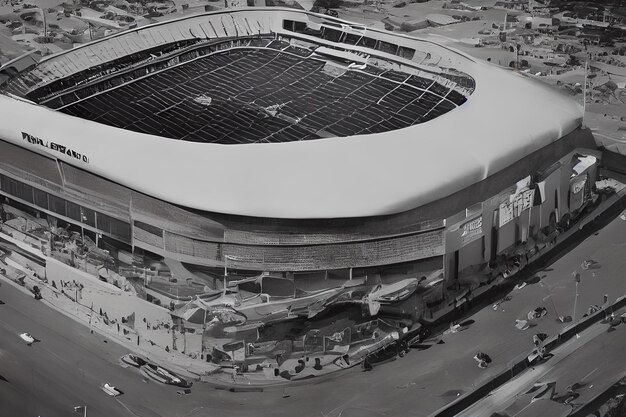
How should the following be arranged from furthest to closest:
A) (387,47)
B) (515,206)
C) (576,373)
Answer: (387,47)
(515,206)
(576,373)

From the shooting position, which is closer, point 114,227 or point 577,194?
point 114,227

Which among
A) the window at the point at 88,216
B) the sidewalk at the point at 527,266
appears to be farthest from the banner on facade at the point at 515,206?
the window at the point at 88,216

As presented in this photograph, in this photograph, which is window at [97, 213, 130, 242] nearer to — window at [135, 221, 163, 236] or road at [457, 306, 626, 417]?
window at [135, 221, 163, 236]

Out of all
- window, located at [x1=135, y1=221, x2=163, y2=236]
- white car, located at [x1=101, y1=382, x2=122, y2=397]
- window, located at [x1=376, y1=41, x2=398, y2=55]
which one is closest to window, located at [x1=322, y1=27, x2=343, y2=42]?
window, located at [x1=376, y1=41, x2=398, y2=55]

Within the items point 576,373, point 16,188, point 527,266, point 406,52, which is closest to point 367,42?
point 406,52

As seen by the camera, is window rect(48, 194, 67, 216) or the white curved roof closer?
the white curved roof

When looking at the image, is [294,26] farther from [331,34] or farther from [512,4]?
[512,4]
